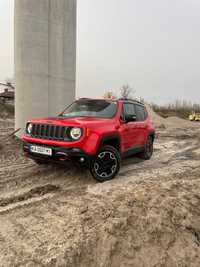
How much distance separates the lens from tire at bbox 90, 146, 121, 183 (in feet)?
15.7

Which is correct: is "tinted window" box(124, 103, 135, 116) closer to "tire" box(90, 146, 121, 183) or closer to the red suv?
the red suv

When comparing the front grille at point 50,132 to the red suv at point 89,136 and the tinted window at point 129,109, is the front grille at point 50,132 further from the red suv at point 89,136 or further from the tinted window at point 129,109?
the tinted window at point 129,109

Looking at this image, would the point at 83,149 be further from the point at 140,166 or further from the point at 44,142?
the point at 140,166

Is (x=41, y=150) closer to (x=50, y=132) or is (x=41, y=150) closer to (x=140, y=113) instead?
(x=50, y=132)

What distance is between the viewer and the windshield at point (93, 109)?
5.44 metres

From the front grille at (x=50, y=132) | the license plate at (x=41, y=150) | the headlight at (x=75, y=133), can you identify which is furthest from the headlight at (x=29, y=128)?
the headlight at (x=75, y=133)

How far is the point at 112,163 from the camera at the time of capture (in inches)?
199

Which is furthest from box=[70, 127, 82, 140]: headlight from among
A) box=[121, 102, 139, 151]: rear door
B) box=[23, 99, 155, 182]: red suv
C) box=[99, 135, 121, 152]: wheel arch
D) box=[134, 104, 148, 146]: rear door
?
box=[134, 104, 148, 146]: rear door

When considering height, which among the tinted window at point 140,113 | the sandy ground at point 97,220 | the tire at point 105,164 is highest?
the tinted window at point 140,113

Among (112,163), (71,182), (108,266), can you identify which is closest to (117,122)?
(112,163)

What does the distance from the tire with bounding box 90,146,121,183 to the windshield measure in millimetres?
861

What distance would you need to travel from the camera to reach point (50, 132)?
473 cm

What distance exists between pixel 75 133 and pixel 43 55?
6.18 meters

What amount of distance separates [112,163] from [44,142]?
1523 millimetres
